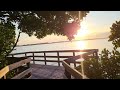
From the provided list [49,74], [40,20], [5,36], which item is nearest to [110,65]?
[40,20]

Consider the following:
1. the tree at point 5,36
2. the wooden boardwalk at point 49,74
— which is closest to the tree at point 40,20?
the tree at point 5,36

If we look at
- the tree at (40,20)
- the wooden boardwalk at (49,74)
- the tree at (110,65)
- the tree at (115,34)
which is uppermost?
the tree at (40,20)

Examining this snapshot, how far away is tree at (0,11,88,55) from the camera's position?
31.8 feet

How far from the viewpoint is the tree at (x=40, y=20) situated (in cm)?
968

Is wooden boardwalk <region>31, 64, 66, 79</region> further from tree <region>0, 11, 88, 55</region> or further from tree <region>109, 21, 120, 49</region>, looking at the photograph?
tree <region>109, 21, 120, 49</region>

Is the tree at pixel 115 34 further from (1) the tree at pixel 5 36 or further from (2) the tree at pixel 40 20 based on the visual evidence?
(1) the tree at pixel 5 36

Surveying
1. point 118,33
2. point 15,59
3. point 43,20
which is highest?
point 43,20

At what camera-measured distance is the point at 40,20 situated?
9992mm
